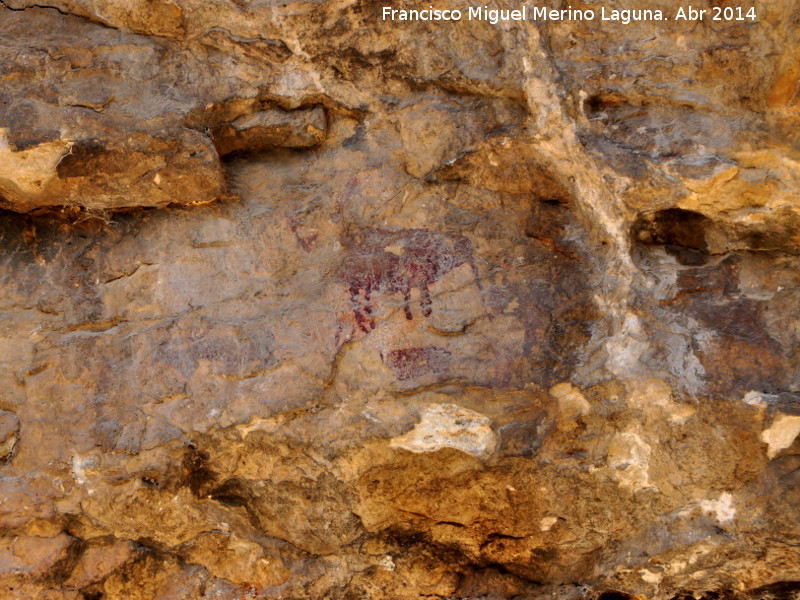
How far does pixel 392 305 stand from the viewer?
2287 millimetres

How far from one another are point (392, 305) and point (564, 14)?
1.09 metres

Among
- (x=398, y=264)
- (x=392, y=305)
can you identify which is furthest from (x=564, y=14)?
(x=392, y=305)

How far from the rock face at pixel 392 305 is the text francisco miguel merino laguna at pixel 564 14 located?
3cm

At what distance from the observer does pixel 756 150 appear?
6.72 feet

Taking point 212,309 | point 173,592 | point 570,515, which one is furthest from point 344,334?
point 173,592

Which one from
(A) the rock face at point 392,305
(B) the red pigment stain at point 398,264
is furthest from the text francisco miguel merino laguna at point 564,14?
(B) the red pigment stain at point 398,264

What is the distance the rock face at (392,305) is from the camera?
213 cm

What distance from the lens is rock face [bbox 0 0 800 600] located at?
2.13 meters

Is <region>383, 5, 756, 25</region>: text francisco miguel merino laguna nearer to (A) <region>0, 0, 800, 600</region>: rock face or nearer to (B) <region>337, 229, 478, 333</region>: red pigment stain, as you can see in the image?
(A) <region>0, 0, 800, 600</region>: rock face

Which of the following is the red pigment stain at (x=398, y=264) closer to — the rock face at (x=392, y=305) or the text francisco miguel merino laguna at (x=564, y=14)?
the rock face at (x=392, y=305)

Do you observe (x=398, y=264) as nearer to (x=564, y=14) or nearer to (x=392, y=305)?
(x=392, y=305)

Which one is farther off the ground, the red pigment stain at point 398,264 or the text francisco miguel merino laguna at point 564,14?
the text francisco miguel merino laguna at point 564,14

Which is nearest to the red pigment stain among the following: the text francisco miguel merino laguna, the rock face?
the rock face

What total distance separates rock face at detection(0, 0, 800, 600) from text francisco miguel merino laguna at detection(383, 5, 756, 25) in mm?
25
